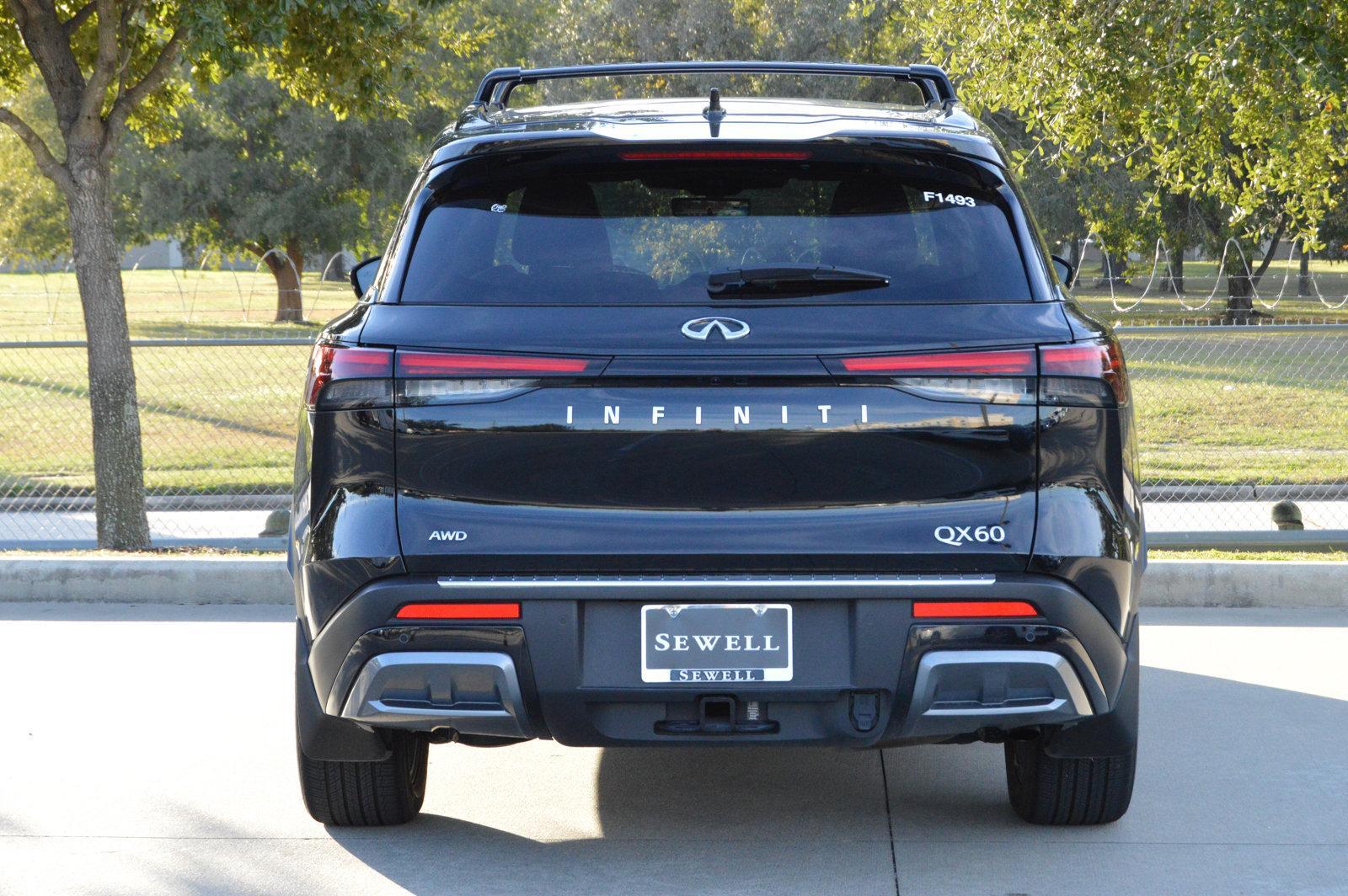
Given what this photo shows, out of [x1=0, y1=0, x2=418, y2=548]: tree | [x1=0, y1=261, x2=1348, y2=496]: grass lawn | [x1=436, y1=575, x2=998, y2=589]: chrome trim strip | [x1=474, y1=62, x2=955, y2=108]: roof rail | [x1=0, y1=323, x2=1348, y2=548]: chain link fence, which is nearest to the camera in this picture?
[x1=436, y1=575, x2=998, y2=589]: chrome trim strip

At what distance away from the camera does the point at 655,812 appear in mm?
4504

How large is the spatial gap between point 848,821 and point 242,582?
4178 millimetres

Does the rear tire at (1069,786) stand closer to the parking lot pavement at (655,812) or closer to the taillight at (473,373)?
the parking lot pavement at (655,812)

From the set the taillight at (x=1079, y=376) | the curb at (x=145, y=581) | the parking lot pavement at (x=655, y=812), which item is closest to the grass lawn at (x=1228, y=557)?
the parking lot pavement at (x=655, y=812)

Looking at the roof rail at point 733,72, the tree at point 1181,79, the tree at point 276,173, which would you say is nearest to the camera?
the roof rail at point 733,72

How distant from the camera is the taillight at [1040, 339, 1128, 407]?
3.48 metres

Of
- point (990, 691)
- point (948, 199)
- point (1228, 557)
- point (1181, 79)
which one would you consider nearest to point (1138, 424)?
point (1181, 79)

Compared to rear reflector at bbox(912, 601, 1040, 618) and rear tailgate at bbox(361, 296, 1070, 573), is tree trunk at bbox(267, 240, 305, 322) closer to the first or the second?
rear tailgate at bbox(361, 296, 1070, 573)

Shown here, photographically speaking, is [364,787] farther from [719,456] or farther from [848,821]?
[719,456]

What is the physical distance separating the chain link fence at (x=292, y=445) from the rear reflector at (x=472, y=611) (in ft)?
18.1

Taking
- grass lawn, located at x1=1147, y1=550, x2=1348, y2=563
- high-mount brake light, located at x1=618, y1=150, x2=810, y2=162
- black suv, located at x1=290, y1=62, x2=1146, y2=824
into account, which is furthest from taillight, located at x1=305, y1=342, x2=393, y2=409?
grass lawn, located at x1=1147, y1=550, x2=1348, y2=563

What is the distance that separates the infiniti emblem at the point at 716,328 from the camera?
11.3 feet

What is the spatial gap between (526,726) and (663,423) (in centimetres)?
79

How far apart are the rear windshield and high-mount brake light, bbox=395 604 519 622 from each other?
710 millimetres
